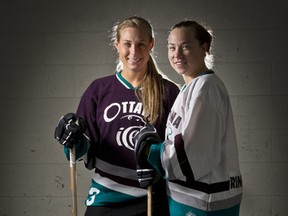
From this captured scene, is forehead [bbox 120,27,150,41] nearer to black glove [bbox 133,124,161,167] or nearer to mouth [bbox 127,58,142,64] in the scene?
mouth [bbox 127,58,142,64]

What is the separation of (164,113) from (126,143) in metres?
0.19

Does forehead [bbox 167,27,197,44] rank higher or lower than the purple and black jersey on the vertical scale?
higher

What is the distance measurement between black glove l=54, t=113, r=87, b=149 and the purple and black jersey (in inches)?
3.1

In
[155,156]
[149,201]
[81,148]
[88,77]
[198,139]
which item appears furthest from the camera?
[88,77]

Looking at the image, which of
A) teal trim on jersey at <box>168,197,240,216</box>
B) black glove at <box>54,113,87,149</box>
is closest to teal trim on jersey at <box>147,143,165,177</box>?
teal trim on jersey at <box>168,197,240,216</box>

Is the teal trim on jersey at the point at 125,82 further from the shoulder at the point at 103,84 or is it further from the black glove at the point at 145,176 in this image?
the black glove at the point at 145,176

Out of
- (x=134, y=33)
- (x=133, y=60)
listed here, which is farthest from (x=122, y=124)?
(x=134, y=33)

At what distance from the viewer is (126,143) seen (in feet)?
Result: 6.34

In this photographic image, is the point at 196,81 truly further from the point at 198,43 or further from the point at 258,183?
the point at 258,183

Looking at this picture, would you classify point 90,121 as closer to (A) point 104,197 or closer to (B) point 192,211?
(A) point 104,197

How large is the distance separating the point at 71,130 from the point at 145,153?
0.33 m

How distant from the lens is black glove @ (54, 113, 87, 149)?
192 cm

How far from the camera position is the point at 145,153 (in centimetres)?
177

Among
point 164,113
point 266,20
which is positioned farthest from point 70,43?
point 164,113
